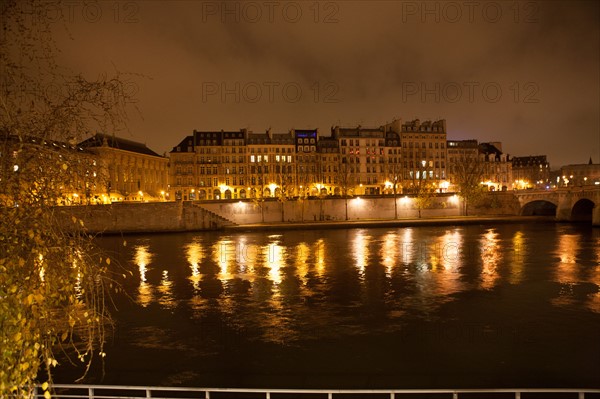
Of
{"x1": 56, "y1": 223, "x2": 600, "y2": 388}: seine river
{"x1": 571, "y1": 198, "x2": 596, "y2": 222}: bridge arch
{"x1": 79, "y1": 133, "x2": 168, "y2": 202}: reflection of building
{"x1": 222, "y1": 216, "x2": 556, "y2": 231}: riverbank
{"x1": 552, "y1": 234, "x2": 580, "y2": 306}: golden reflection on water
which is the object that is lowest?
{"x1": 56, "y1": 223, "x2": 600, "y2": 388}: seine river

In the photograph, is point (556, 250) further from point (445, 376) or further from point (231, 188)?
point (231, 188)

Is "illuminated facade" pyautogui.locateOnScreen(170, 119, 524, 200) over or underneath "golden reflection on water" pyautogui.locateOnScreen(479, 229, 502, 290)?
over

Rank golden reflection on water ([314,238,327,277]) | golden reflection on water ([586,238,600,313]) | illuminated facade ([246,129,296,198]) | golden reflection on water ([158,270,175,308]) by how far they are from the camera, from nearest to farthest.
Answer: golden reflection on water ([586,238,600,313]), golden reflection on water ([158,270,175,308]), golden reflection on water ([314,238,327,277]), illuminated facade ([246,129,296,198])

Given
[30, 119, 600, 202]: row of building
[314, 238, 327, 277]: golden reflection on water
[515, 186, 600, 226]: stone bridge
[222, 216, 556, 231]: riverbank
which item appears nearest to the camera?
[314, 238, 327, 277]: golden reflection on water

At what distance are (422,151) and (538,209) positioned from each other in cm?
3037

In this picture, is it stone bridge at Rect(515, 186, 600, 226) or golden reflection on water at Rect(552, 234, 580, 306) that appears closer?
golden reflection on water at Rect(552, 234, 580, 306)

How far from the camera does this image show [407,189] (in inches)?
3620

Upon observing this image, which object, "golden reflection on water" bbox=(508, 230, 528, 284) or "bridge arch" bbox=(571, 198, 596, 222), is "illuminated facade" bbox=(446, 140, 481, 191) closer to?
"bridge arch" bbox=(571, 198, 596, 222)

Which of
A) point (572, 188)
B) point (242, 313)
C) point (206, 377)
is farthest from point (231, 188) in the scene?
point (206, 377)

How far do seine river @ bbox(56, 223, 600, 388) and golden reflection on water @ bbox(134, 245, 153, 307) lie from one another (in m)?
0.12

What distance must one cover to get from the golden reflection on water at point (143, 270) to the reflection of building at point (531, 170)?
105474mm

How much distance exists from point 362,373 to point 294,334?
3497mm

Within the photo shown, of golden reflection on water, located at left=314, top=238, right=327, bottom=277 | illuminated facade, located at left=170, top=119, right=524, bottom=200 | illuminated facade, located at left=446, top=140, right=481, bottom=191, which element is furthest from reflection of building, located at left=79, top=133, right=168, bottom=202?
illuminated facade, located at left=446, top=140, right=481, bottom=191

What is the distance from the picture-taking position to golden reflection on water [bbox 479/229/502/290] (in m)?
22.1
